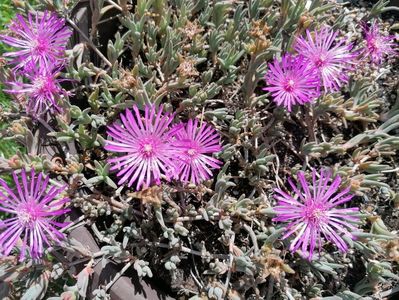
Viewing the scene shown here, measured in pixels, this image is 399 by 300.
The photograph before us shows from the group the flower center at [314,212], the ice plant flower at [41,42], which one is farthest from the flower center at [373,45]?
the ice plant flower at [41,42]

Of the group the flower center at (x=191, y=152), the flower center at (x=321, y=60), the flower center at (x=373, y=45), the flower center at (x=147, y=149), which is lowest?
the flower center at (x=147, y=149)

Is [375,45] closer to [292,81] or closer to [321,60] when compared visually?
[321,60]

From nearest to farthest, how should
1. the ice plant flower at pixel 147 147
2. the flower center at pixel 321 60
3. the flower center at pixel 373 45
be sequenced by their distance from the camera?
the ice plant flower at pixel 147 147
the flower center at pixel 321 60
the flower center at pixel 373 45

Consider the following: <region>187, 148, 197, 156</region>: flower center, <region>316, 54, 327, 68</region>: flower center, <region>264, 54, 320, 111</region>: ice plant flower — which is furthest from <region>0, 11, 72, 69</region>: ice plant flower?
<region>316, 54, 327, 68</region>: flower center

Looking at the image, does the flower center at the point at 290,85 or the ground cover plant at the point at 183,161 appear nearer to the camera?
the ground cover plant at the point at 183,161

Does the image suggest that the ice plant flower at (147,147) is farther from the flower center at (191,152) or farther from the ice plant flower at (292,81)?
the ice plant flower at (292,81)

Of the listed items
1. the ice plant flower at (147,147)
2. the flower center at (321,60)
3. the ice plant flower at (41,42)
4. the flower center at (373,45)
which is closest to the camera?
the ice plant flower at (147,147)

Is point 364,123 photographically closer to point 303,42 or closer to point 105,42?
point 303,42

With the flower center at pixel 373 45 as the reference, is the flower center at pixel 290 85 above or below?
below

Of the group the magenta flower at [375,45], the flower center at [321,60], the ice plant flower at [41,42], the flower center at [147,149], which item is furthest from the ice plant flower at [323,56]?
the ice plant flower at [41,42]
